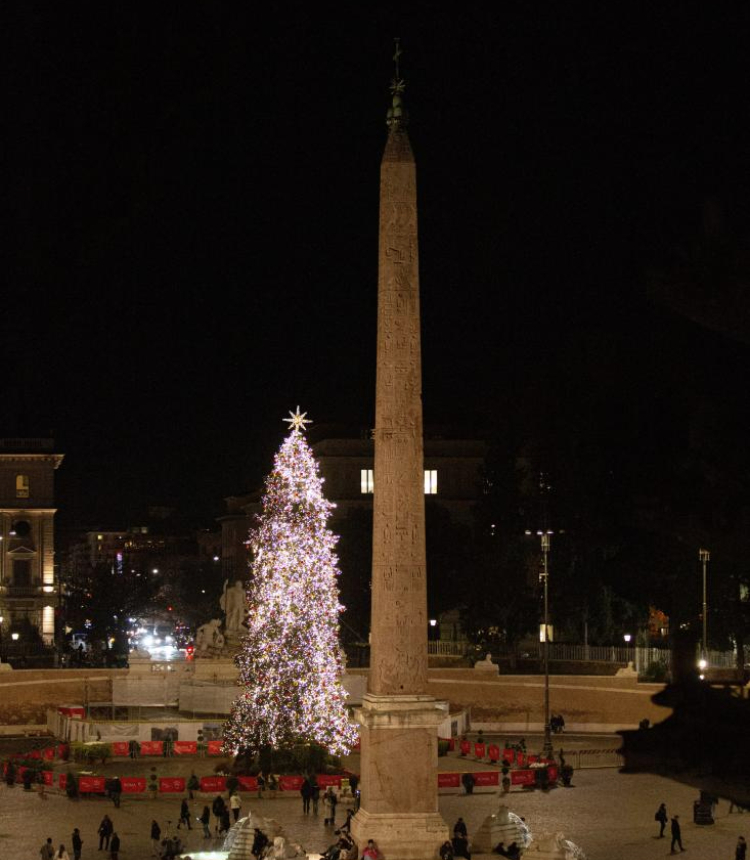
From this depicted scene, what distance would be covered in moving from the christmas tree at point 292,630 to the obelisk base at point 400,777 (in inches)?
528

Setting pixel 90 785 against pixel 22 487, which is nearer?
pixel 90 785

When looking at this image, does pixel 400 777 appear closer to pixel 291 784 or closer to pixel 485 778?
pixel 291 784

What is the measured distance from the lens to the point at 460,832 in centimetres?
2458

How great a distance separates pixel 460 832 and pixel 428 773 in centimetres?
353

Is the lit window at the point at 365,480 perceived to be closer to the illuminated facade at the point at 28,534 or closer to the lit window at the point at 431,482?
the lit window at the point at 431,482

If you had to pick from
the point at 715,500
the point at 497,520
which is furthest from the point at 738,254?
the point at 497,520

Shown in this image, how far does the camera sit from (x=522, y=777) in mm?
34375

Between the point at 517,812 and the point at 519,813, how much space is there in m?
0.06

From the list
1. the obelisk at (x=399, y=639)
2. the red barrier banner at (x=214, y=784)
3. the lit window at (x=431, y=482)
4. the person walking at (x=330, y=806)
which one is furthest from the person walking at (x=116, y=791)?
the lit window at (x=431, y=482)

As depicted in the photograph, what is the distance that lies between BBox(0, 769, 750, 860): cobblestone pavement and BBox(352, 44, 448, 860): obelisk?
4817mm

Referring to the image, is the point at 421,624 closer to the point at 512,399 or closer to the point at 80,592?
the point at 512,399

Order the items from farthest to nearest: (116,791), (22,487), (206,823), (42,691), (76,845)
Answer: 1. (22,487)
2. (42,691)
3. (116,791)
4. (206,823)
5. (76,845)

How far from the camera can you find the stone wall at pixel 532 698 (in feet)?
149

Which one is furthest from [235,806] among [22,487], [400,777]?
[22,487]
